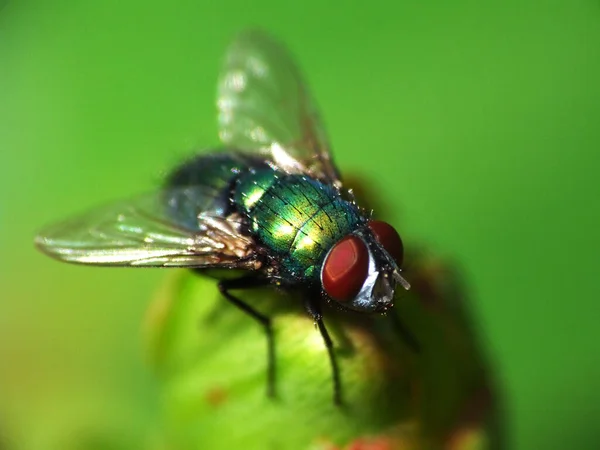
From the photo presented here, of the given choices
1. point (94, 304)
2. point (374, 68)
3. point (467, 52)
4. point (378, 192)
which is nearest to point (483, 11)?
point (467, 52)

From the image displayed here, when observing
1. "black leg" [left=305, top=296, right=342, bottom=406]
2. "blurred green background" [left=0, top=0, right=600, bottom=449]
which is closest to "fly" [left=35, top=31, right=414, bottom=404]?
"black leg" [left=305, top=296, right=342, bottom=406]

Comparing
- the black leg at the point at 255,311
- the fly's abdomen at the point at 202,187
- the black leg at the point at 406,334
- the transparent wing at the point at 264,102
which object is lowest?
the black leg at the point at 406,334

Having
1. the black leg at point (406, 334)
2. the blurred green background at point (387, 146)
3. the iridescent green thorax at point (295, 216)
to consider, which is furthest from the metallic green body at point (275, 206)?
the blurred green background at point (387, 146)

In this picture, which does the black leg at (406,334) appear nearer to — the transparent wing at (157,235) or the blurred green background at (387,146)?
the transparent wing at (157,235)

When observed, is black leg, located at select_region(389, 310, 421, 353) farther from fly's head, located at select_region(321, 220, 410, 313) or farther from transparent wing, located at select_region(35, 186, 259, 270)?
transparent wing, located at select_region(35, 186, 259, 270)

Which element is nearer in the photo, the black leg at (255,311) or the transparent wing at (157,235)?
the black leg at (255,311)

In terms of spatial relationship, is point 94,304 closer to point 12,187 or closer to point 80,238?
point 12,187

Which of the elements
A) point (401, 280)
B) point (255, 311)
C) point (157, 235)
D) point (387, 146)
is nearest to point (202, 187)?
point (157, 235)

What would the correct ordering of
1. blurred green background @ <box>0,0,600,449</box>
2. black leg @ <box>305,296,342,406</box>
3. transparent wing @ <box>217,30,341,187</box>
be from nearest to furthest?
black leg @ <box>305,296,342,406</box> < transparent wing @ <box>217,30,341,187</box> < blurred green background @ <box>0,0,600,449</box>
